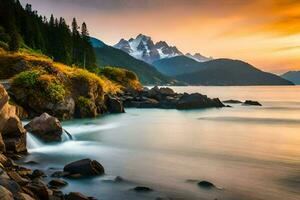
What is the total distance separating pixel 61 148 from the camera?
2334 centimetres

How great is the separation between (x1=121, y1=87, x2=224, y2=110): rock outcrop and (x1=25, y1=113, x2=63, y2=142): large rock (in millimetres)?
42673

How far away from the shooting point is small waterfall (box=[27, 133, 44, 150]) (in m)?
22.3

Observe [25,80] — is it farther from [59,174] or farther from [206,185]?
[206,185]

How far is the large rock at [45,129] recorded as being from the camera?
24.0 m

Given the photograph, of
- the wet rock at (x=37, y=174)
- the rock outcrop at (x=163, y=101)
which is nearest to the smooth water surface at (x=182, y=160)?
the wet rock at (x=37, y=174)

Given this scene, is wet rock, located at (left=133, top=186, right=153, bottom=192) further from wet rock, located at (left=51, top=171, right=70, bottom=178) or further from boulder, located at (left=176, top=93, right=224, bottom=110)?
boulder, located at (left=176, top=93, right=224, bottom=110)

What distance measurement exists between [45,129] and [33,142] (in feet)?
6.54

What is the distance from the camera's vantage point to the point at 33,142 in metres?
22.7

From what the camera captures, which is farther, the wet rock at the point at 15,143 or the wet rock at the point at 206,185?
the wet rock at the point at 15,143

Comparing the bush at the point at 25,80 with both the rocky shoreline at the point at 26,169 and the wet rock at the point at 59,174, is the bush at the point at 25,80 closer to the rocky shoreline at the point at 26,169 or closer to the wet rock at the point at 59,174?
the rocky shoreline at the point at 26,169

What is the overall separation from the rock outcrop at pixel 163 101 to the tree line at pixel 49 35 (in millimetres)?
18191

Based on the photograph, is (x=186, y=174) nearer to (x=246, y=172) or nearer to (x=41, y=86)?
(x=246, y=172)

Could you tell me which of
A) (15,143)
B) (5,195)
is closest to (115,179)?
(15,143)

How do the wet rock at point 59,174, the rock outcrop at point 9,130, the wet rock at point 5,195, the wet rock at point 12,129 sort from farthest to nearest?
the wet rock at point 12,129 < the rock outcrop at point 9,130 < the wet rock at point 59,174 < the wet rock at point 5,195
